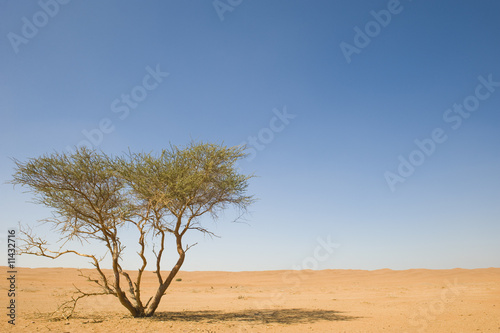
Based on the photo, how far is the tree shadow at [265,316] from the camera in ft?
43.1

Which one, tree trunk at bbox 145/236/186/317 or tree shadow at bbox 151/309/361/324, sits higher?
tree trunk at bbox 145/236/186/317

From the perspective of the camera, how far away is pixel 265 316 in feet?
47.1

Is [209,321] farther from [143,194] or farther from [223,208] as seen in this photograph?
[143,194]

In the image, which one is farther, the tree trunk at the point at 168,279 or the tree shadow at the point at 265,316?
the tree shadow at the point at 265,316

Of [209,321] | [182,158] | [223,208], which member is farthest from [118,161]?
[209,321]

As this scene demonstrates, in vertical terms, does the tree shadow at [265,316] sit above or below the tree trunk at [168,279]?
below

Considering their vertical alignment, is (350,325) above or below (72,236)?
below

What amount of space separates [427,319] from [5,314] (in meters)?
17.2

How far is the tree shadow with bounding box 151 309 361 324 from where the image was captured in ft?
43.1

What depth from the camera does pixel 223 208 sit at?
49.1 ft

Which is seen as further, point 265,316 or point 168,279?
point 265,316

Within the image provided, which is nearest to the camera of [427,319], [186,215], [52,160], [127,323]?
[127,323]

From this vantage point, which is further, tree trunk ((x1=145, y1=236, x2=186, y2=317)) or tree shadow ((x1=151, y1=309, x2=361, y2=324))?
tree shadow ((x1=151, y1=309, x2=361, y2=324))

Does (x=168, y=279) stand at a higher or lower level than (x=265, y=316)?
higher
